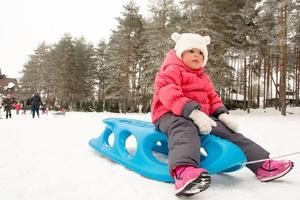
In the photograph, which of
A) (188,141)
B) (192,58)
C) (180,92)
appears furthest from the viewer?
(192,58)

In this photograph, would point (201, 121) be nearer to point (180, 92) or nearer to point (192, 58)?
point (180, 92)

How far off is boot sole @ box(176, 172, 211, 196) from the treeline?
18150 mm

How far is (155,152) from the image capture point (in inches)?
162

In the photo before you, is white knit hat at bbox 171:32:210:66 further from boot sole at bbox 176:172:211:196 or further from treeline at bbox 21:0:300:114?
treeline at bbox 21:0:300:114

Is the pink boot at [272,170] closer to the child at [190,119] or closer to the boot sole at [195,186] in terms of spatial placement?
the child at [190,119]

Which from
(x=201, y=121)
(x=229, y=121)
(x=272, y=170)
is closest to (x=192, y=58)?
(x=229, y=121)

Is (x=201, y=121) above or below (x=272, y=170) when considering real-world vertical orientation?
above

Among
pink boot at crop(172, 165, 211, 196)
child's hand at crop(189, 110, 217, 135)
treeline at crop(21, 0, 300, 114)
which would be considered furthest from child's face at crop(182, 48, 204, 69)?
treeline at crop(21, 0, 300, 114)

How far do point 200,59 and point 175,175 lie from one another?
144 centimetres

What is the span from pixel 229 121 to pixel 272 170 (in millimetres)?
642

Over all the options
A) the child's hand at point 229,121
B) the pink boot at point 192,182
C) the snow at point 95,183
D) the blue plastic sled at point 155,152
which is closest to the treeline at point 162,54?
the child's hand at point 229,121

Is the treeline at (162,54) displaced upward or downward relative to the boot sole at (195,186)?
upward

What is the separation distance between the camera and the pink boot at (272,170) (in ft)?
9.30

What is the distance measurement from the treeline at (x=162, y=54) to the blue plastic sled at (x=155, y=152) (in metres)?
17.2
